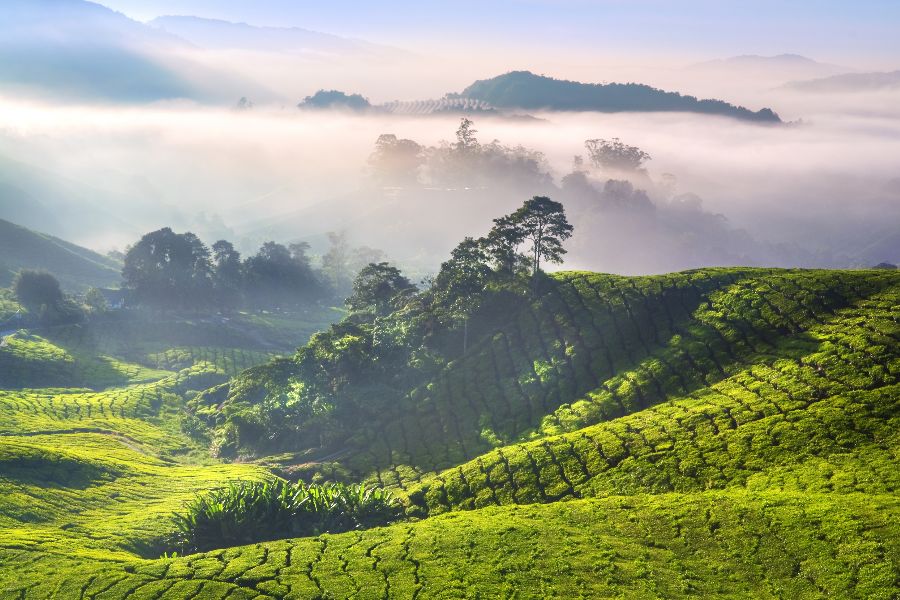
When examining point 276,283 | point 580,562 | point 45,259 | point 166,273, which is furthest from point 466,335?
point 45,259

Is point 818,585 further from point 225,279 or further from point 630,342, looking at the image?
point 225,279

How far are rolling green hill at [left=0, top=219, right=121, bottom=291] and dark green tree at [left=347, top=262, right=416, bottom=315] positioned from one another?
110 meters

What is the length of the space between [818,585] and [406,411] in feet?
163

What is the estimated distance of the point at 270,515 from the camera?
4697cm

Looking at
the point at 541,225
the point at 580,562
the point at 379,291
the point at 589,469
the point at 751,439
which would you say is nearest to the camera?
the point at 580,562

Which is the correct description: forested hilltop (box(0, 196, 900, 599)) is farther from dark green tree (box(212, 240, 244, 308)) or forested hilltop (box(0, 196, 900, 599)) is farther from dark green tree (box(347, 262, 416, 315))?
dark green tree (box(212, 240, 244, 308))

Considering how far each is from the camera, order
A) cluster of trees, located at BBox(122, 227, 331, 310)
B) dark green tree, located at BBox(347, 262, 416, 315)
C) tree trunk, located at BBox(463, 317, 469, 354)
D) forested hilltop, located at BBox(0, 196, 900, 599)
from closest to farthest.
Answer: forested hilltop, located at BBox(0, 196, 900, 599) → tree trunk, located at BBox(463, 317, 469, 354) → dark green tree, located at BBox(347, 262, 416, 315) → cluster of trees, located at BBox(122, 227, 331, 310)

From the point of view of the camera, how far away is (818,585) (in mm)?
30719

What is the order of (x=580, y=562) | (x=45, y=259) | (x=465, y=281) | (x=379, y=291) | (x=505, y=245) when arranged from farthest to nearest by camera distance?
(x=45, y=259)
(x=379, y=291)
(x=505, y=245)
(x=465, y=281)
(x=580, y=562)

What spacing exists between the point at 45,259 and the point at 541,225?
16120cm

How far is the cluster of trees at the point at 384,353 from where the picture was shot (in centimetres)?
8000

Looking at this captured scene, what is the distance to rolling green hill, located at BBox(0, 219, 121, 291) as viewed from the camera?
583 ft

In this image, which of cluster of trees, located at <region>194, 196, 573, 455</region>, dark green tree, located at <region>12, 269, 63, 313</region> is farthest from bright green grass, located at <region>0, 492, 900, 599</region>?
dark green tree, located at <region>12, 269, 63, 313</region>

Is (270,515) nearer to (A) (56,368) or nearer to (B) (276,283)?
(A) (56,368)
